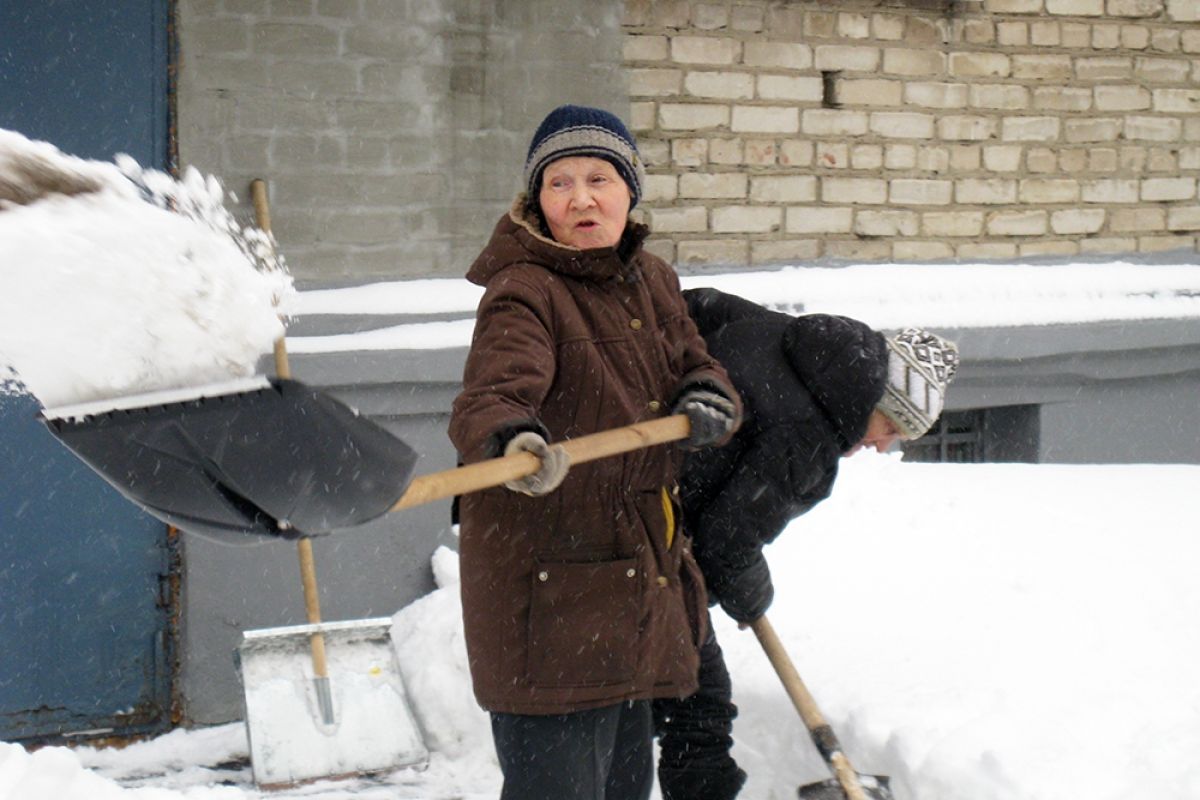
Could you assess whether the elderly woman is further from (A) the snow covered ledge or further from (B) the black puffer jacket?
(A) the snow covered ledge

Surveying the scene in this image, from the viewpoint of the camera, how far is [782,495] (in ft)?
8.51

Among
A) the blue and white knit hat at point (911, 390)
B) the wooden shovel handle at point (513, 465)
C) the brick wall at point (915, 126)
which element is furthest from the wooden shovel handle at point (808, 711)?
the brick wall at point (915, 126)

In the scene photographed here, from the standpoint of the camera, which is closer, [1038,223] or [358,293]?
[358,293]

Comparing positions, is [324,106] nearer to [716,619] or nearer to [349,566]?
[349,566]

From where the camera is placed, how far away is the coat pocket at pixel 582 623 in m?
2.24

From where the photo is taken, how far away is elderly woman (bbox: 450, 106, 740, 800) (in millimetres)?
2242

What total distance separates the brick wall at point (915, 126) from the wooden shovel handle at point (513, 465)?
8.90 ft

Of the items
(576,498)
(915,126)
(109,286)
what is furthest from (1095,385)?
(109,286)

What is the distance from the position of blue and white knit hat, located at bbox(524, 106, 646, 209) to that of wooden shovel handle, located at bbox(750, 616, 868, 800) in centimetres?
108

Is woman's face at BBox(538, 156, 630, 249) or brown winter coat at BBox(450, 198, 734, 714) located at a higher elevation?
woman's face at BBox(538, 156, 630, 249)

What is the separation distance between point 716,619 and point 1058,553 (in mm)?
1029

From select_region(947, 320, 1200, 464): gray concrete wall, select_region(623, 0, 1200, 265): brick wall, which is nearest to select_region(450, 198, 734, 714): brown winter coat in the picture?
select_region(623, 0, 1200, 265): brick wall

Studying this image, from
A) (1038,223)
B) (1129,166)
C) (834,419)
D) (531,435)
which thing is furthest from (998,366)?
(531,435)

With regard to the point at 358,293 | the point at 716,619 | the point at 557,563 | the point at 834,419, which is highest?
the point at 358,293
